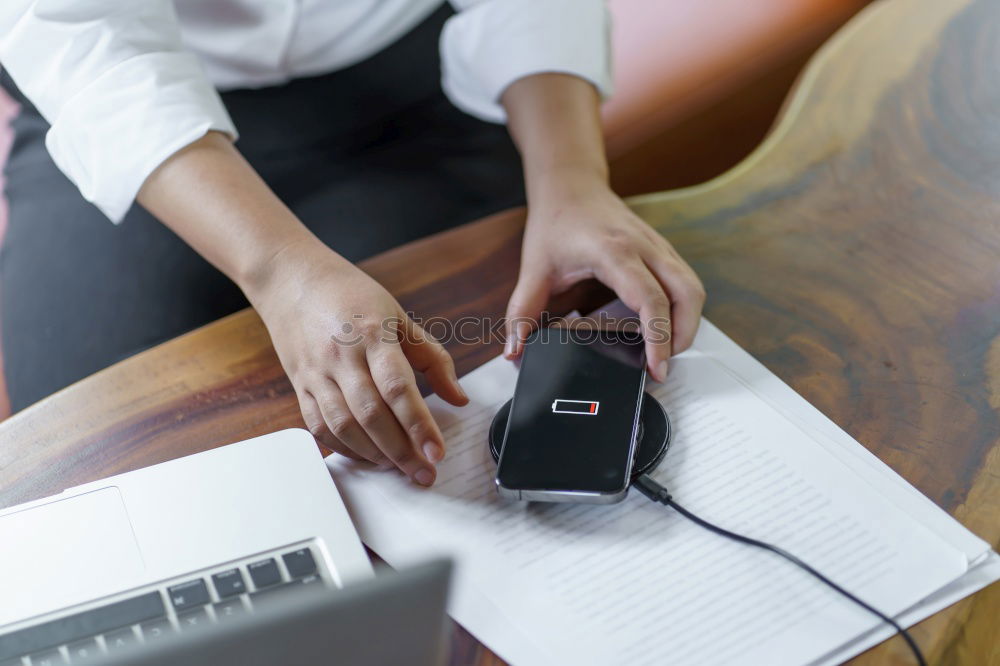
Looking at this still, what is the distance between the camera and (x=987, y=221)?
67 centimetres

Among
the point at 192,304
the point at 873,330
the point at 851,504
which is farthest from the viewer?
the point at 192,304

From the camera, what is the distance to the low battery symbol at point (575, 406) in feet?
1.72

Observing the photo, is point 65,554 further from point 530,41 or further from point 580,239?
point 530,41

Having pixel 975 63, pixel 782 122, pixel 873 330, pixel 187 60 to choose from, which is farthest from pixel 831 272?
pixel 187 60

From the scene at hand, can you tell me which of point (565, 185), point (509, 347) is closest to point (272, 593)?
point (509, 347)

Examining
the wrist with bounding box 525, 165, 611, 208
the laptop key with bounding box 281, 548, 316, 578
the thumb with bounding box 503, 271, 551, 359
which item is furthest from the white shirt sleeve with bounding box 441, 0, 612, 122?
the laptop key with bounding box 281, 548, 316, 578

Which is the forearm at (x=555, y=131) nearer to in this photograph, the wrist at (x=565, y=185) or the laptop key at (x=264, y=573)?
the wrist at (x=565, y=185)

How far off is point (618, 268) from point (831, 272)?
15cm

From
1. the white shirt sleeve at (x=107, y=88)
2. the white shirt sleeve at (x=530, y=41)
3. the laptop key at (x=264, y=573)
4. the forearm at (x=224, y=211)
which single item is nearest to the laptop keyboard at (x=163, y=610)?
the laptop key at (x=264, y=573)

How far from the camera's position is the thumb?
0.59m

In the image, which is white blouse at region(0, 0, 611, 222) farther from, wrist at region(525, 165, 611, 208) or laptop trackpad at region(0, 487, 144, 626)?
A: laptop trackpad at region(0, 487, 144, 626)

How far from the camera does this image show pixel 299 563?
451 millimetres

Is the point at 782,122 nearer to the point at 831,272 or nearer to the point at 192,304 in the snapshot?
the point at 831,272
